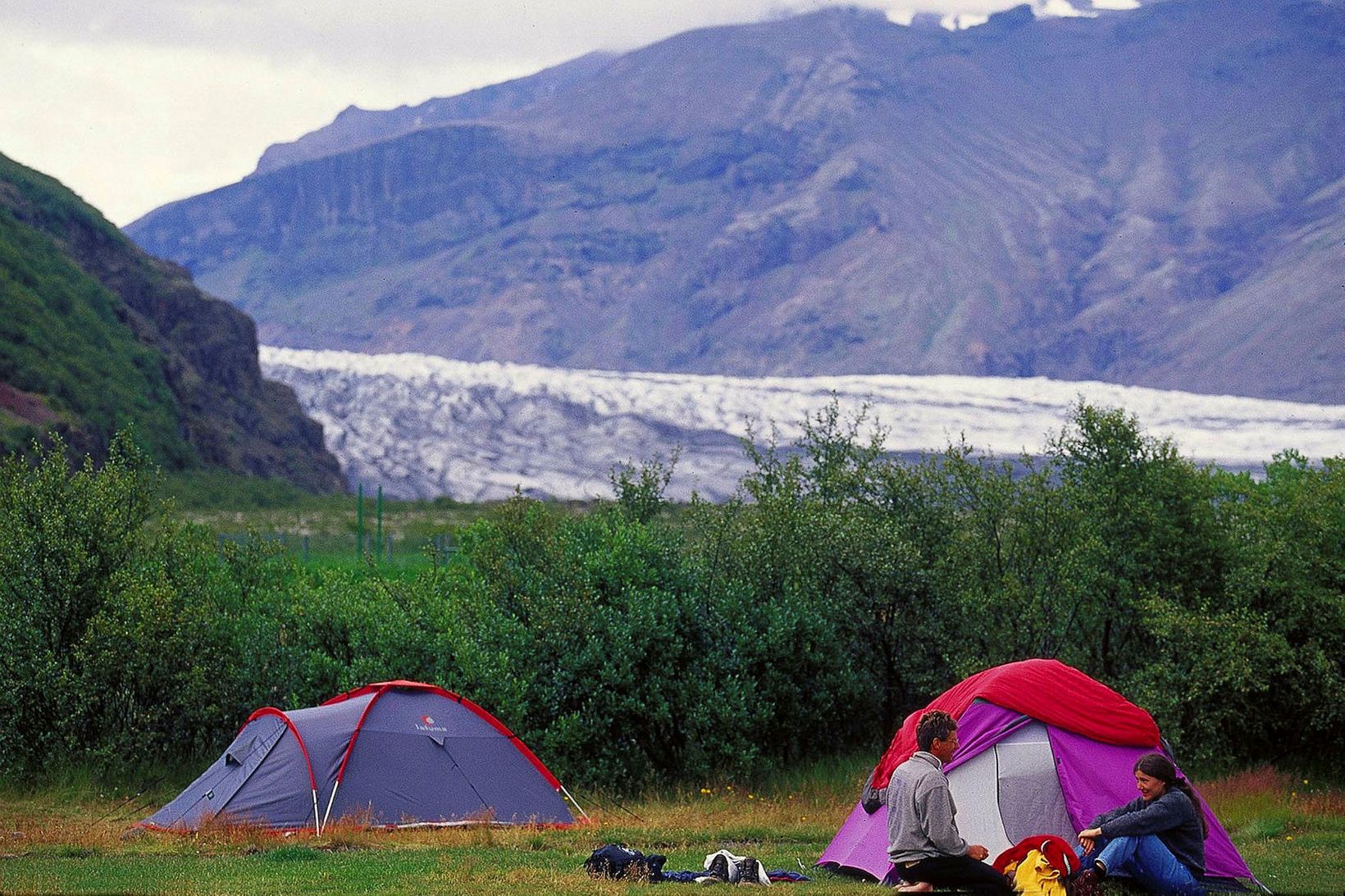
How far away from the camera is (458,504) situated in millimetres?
79688

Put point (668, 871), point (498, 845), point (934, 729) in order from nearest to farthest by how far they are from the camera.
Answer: point (934, 729), point (668, 871), point (498, 845)

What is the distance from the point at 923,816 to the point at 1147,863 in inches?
100

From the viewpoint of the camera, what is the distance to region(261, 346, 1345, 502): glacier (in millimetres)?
98125

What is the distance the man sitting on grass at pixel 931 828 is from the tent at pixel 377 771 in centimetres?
923

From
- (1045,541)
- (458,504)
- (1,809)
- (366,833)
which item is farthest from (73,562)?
(458,504)

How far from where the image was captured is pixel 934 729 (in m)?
13.2

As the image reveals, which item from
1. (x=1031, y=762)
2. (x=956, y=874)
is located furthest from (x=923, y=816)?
(x=1031, y=762)

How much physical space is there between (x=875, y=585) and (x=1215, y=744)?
286 inches

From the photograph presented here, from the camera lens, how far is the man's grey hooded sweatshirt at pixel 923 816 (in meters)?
13.3

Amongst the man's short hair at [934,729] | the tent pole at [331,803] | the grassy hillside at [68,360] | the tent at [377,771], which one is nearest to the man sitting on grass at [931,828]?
A: the man's short hair at [934,729]

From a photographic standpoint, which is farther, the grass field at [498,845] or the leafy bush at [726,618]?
the leafy bush at [726,618]

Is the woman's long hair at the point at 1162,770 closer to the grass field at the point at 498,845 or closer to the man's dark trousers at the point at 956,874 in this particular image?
the grass field at the point at 498,845

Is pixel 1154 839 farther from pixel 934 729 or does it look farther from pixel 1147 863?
pixel 934 729

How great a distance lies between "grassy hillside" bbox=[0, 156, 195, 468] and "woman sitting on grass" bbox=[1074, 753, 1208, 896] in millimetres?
50968
